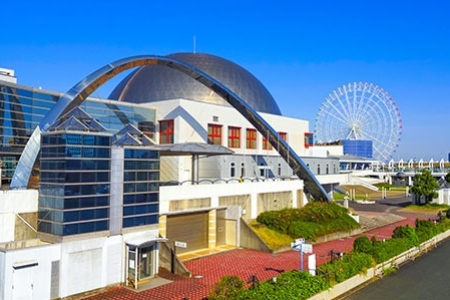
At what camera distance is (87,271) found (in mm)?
15680

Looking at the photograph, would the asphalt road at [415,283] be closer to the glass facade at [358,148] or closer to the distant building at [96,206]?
the distant building at [96,206]

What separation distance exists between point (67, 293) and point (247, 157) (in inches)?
1064

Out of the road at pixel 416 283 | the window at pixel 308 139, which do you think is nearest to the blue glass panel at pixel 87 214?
the road at pixel 416 283

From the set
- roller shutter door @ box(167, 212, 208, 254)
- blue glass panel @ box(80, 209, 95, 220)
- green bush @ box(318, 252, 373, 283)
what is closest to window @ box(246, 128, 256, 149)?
roller shutter door @ box(167, 212, 208, 254)

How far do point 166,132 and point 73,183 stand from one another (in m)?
21.6

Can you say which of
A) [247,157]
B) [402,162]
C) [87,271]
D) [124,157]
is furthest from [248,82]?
[402,162]

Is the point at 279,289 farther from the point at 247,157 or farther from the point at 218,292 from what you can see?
the point at 247,157

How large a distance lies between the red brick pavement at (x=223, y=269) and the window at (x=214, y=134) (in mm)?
15919

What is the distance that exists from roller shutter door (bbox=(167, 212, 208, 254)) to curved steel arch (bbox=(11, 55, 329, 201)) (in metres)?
7.93

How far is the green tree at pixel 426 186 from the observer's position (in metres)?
47.6

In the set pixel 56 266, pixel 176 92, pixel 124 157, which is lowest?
pixel 56 266

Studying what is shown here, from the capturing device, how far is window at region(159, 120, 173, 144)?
120 ft

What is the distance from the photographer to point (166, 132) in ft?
121

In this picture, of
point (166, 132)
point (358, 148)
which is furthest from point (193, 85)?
point (358, 148)
